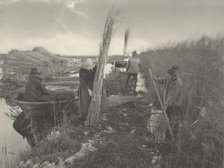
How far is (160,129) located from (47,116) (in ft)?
13.1

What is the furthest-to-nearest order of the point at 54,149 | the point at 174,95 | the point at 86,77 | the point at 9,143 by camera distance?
1. the point at 9,143
2. the point at 86,77
3. the point at 174,95
4. the point at 54,149

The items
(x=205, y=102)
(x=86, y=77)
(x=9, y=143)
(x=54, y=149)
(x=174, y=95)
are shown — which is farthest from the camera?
(x=9, y=143)

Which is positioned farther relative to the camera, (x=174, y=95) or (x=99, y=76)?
(x=99, y=76)

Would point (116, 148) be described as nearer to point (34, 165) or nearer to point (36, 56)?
point (34, 165)

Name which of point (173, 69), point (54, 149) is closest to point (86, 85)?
point (54, 149)

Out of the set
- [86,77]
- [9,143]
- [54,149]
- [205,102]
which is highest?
[86,77]

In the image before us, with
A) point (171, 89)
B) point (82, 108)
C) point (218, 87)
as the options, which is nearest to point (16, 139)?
point (82, 108)

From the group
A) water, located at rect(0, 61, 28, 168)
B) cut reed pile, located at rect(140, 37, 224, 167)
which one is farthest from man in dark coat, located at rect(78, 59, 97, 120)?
cut reed pile, located at rect(140, 37, 224, 167)

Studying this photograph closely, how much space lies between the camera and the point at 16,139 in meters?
7.98

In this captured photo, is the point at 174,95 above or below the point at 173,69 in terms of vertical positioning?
below

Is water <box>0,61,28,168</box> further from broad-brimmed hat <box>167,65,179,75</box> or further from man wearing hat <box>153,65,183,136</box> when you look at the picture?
broad-brimmed hat <box>167,65,179,75</box>

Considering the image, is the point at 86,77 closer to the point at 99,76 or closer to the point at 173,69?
the point at 99,76

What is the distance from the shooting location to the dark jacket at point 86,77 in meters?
7.03

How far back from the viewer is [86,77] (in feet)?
23.3
